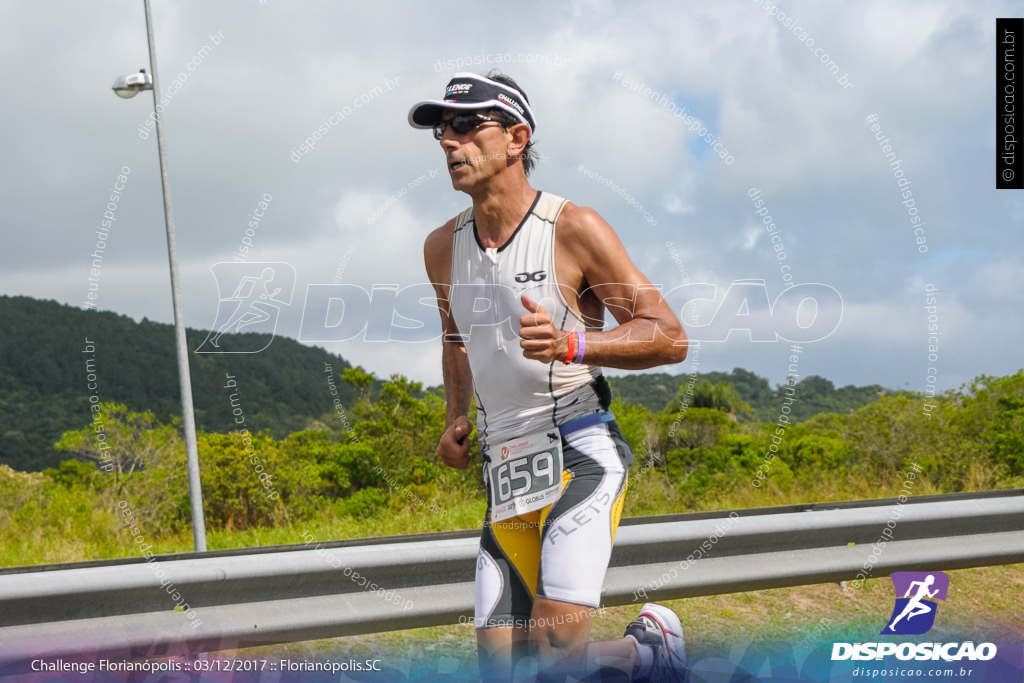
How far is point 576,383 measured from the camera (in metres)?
2.65

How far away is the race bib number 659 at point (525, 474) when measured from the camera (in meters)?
2.58

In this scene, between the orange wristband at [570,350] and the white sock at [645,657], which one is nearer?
the orange wristband at [570,350]

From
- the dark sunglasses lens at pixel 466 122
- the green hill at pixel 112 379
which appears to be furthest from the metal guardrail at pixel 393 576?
the green hill at pixel 112 379

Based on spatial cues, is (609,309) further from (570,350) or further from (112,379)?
(112,379)

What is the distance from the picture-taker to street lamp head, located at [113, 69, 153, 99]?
7.81m

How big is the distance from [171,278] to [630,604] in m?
5.60

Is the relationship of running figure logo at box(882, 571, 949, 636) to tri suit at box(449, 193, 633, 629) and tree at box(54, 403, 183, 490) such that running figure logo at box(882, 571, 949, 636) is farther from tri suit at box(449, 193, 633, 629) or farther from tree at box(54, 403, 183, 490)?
tree at box(54, 403, 183, 490)

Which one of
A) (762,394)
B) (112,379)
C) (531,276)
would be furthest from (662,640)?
(762,394)

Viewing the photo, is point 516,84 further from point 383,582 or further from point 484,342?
point 383,582

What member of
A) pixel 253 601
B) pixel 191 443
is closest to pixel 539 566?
pixel 253 601

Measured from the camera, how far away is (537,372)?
2.61 m

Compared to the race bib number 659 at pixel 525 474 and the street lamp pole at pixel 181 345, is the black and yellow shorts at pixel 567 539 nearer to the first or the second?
the race bib number 659 at pixel 525 474

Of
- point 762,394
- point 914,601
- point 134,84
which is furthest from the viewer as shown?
point 762,394

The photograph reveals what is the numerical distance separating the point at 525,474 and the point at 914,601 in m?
2.34
